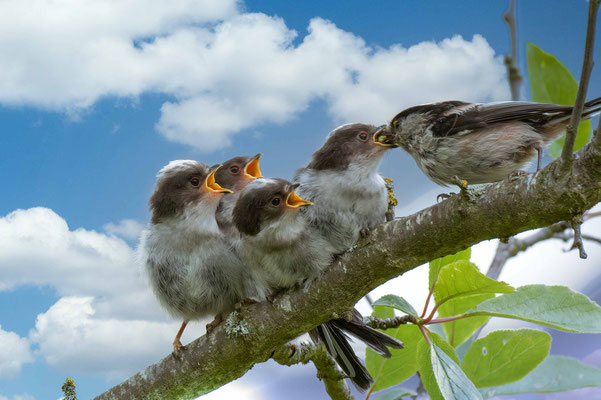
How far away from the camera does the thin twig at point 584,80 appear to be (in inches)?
45.1

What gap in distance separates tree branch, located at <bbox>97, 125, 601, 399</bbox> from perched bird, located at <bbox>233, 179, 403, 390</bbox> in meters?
0.12

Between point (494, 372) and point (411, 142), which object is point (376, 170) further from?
point (494, 372)

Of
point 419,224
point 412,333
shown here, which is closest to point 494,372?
point 412,333

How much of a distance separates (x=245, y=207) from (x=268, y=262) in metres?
0.25

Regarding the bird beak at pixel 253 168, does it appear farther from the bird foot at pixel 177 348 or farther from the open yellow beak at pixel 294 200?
the bird foot at pixel 177 348

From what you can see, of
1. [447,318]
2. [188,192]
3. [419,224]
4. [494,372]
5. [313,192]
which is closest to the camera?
[419,224]

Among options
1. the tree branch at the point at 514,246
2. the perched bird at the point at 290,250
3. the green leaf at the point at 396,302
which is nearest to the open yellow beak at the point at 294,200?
the perched bird at the point at 290,250

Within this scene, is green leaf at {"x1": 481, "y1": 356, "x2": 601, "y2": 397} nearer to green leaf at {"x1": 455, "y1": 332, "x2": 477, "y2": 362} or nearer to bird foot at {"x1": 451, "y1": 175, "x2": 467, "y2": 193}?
green leaf at {"x1": 455, "y1": 332, "x2": 477, "y2": 362}

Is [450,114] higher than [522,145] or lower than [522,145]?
higher

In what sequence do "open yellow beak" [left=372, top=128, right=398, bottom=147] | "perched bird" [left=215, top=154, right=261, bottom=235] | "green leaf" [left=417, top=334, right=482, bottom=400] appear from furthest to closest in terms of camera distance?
"perched bird" [left=215, top=154, right=261, bottom=235], "open yellow beak" [left=372, top=128, right=398, bottom=147], "green leaf" [left=417, top=334, right=482, bottom=400]

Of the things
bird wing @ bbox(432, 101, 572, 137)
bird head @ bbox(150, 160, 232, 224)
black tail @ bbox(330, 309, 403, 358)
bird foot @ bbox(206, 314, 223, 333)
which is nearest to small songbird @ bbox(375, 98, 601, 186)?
bird wing @ bbox(432, 101, 572, 137)

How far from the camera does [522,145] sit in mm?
2383

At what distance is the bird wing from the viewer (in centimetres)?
240

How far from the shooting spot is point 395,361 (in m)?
2.31
